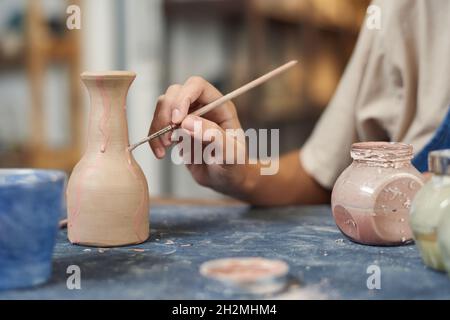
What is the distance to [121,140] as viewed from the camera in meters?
0.89

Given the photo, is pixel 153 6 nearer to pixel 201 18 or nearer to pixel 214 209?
pixel 201 18

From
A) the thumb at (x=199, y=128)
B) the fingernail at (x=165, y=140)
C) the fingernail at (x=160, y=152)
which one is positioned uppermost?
the thumb at (x=199, y=128)

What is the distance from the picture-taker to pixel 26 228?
0.69m

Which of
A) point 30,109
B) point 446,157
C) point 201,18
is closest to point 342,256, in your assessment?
point 446,157

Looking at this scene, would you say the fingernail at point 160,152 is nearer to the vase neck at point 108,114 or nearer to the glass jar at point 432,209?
the vase neck at point 108,114

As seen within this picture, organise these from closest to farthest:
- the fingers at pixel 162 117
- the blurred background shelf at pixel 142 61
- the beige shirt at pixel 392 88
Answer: the fingers at pixel 162 117 < the beige shirt at pixel 392 88 < the blurred background shelf at pixel 142 61

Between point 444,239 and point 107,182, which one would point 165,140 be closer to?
point 107,182

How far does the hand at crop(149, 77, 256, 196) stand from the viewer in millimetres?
927

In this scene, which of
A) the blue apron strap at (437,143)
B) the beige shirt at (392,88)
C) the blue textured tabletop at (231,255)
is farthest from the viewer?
the beige shirt at (392,88)

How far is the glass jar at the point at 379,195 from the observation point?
0.84m

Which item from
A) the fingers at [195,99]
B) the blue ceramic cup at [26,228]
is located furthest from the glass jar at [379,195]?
the blue ceramic cup at [26,228]

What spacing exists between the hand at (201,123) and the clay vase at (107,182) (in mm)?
88
